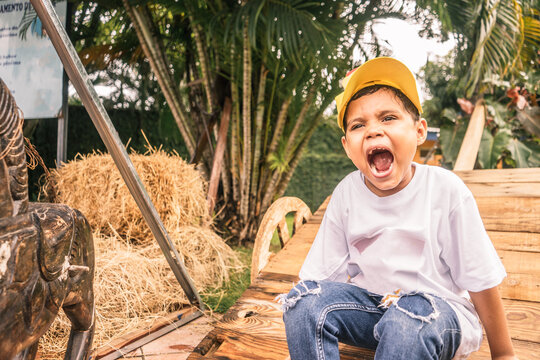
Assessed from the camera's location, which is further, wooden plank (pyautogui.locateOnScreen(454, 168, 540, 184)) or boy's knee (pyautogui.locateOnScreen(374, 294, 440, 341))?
wooden plank (pyautogui.locateOnScreen(454, 168, 540, 184))

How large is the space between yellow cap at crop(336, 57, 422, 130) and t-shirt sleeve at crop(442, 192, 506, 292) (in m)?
0.31

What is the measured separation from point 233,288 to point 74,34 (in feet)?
10.6

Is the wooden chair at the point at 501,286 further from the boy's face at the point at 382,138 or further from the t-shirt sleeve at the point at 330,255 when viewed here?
the boy's face at the point at 382,138

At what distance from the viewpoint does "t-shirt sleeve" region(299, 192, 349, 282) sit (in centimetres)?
123

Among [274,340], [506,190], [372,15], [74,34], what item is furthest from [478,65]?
[74,34]

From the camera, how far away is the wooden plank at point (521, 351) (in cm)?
118

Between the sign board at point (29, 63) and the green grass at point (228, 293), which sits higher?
the sign board at point (29, 63)

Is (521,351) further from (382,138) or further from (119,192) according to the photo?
(119,192)

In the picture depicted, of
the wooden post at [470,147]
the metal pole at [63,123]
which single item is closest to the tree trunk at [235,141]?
the metal pole at [63,123]

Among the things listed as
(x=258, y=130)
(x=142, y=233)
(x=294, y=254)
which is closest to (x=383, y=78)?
(x=294, y=254)

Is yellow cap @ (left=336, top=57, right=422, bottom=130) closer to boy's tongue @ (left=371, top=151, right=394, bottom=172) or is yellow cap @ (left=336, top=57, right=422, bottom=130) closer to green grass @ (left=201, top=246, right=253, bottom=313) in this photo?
boy's tongue @ (left=371, top=151, right=394, bottom=172)

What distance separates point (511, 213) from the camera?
1.95 m

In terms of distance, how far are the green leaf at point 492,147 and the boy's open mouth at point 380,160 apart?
3.21 meters

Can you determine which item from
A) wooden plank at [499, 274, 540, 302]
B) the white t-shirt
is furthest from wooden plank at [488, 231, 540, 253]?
the white t-shirt
